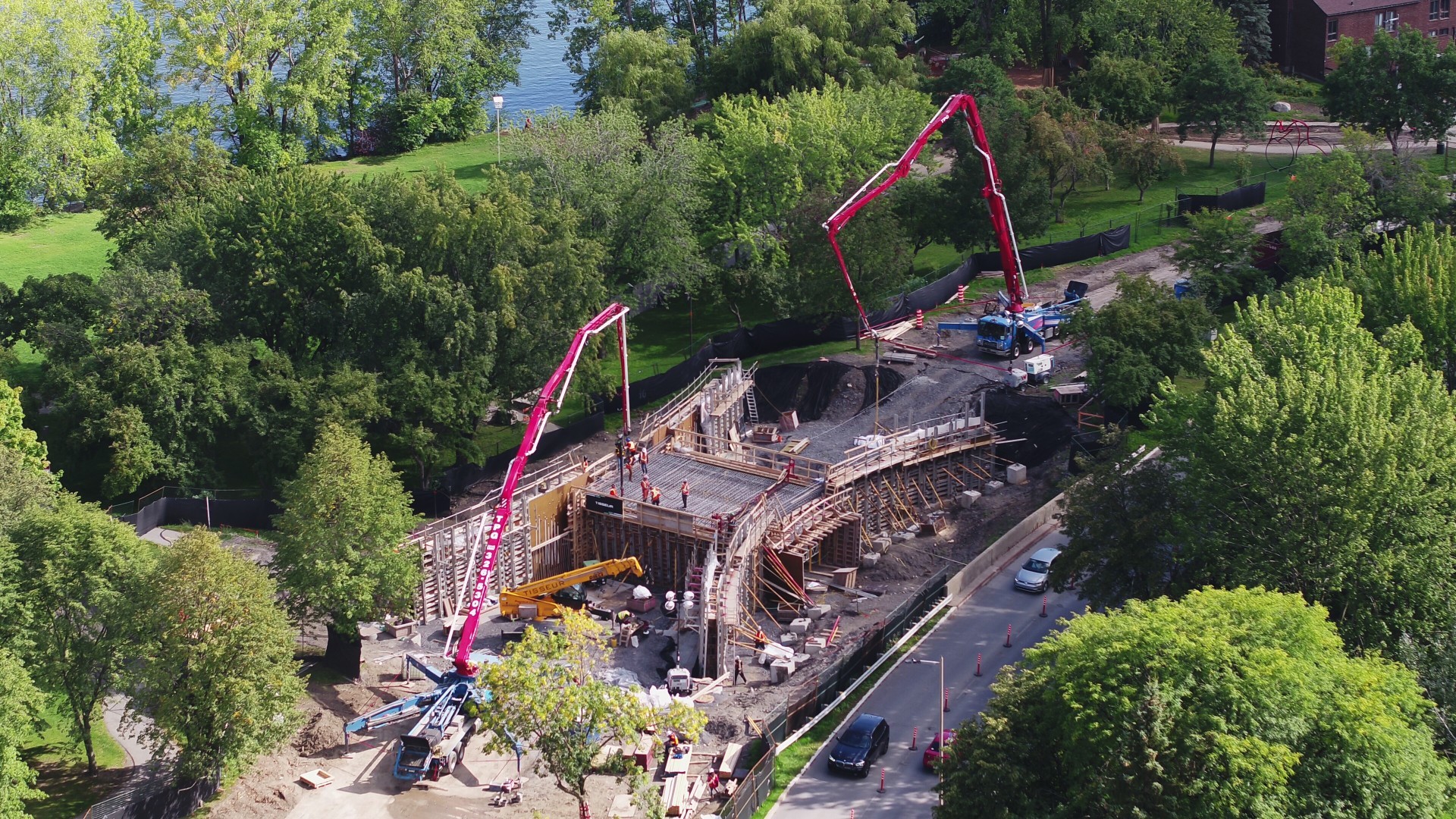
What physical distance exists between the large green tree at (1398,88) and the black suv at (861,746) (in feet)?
219

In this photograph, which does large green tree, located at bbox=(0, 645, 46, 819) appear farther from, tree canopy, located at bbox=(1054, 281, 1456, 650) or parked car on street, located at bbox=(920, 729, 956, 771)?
tree canopy, located at bbox=(1054, 281, 1456, 650)

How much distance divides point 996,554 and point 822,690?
45.5ft

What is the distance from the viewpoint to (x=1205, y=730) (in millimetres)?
40188

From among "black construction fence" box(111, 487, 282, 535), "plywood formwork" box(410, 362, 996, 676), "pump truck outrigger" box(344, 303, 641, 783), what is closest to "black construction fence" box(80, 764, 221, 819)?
"pump truck outrigger" box(344, 303, 641, 783)

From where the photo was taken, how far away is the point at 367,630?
58406mm

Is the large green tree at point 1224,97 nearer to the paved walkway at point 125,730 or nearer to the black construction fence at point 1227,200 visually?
the black construction fence at point 1227,200

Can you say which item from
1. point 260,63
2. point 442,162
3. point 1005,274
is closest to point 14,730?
point 1005,274

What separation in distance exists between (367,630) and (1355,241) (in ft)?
175

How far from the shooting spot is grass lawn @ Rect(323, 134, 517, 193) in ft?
351

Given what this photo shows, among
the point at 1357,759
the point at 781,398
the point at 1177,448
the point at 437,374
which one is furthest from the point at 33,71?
the point at 1357,759

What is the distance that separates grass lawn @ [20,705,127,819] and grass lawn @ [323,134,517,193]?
191ft

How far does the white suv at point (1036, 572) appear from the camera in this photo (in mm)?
61156

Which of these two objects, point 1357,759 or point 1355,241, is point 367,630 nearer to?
point 1357,759

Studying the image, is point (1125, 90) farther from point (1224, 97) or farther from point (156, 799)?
point (156, 799)
